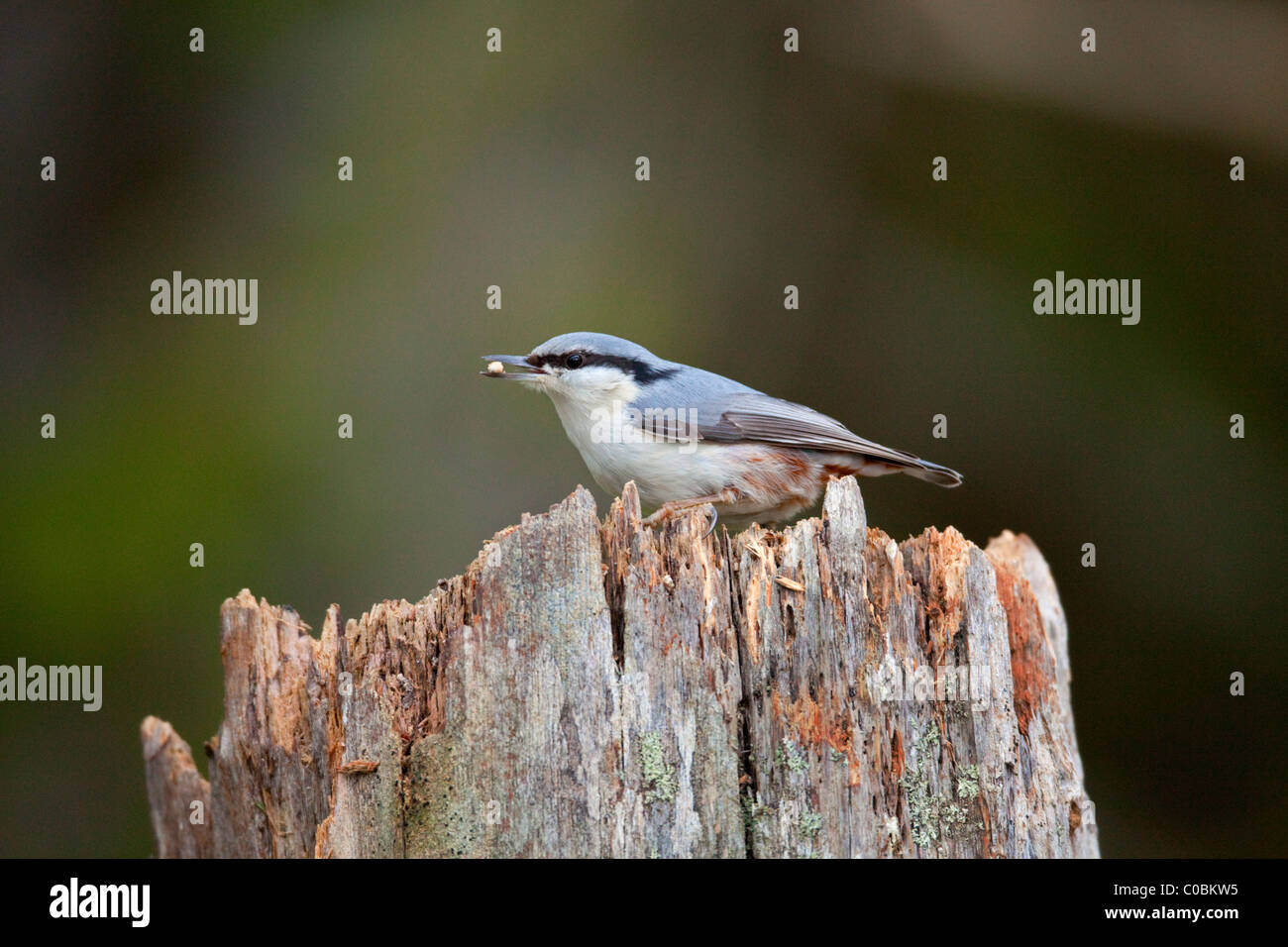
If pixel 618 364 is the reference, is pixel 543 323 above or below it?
above

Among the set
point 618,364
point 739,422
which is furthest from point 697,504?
point 618,364

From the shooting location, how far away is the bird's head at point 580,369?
490cm

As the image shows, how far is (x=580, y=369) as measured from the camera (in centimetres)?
491

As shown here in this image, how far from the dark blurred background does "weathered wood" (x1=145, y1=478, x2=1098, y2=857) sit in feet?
13.3

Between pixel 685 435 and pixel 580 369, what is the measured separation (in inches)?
20.3

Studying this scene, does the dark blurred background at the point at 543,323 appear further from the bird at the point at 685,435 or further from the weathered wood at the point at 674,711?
the weathered wood at the point at 674,711

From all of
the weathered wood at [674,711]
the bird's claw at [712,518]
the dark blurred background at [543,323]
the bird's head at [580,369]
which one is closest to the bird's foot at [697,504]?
the bird's claw at [712,518]

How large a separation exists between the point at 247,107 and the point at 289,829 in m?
6.11

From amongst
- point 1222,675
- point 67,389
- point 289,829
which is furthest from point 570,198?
point 289,829

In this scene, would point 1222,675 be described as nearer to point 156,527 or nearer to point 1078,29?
point 1078,29

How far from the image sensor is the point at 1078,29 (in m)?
8.16

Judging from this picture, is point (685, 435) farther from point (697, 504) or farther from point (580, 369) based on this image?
point (580, 369)

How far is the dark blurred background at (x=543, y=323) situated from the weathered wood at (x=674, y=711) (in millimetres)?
4056

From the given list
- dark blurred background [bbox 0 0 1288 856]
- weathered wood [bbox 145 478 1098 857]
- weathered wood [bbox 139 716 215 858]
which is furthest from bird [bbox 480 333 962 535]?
dark blurred background [bbox 0 0 1288 856]
